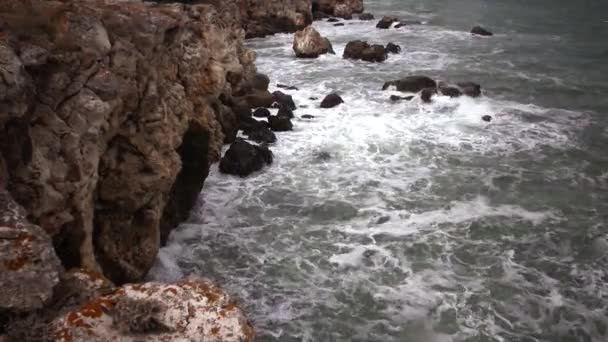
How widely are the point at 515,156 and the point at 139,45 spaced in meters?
14.5

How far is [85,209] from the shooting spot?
333 inches

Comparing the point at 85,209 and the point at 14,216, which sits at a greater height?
the point at 14,216

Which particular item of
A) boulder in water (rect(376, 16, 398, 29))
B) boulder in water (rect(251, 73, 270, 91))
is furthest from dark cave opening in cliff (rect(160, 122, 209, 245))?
boulder in water (rect(376, 16, 398, 29))

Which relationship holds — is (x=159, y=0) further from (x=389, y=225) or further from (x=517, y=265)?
(x=517, y=265)

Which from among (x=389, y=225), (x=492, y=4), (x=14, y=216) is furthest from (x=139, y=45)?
(x=492, y=4)

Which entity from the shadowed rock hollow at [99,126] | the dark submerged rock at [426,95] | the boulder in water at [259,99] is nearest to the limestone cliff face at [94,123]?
the shadowed rock hollow at [99,126]

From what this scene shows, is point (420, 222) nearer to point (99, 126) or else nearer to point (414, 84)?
point (99, 126)

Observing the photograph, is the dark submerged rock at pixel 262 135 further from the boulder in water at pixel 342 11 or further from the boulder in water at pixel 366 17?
the boulder in water at pixel 342 11

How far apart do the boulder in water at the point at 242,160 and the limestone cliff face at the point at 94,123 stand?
136 inches

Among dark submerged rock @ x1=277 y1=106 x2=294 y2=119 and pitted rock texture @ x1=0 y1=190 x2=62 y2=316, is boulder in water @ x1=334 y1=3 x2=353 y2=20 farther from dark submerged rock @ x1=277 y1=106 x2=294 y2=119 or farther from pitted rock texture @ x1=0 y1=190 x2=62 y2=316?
pitted rock texture @ x1=0 y1=190 x2=62 y2=316

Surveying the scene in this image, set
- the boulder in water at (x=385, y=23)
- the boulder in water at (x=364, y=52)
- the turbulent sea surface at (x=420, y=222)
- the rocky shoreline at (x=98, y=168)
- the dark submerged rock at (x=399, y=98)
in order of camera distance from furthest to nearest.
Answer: the boulder in water at (x=385, y=23)
the boulder in water at (x=364, y=52)
the dark submerged rock at (x=399, y=98)
the turbulent sea surface at (x=420, y=222)
the rocky shoreline at (x=98, y=168)

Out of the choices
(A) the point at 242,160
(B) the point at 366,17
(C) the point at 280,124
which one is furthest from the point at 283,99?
(B) the point at 366,17

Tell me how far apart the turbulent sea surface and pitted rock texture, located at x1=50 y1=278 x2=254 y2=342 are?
5.37m

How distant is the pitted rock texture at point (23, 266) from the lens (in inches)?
191
